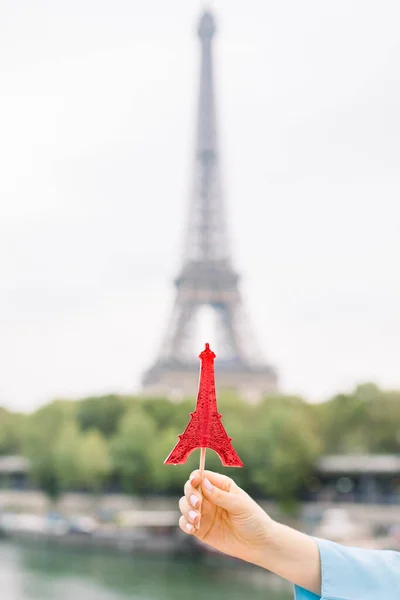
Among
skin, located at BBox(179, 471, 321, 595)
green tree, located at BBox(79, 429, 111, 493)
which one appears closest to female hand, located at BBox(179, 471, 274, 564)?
skin, located at BBox(179, 471, 321, 595)

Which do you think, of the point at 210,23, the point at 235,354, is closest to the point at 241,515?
the point at 235,354

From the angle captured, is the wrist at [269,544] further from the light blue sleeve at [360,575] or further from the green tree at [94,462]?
the green tree at [94,462]

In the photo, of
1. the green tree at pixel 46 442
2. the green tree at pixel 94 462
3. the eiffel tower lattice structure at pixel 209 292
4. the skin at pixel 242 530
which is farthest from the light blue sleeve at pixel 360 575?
the eiffel tower lattice structure at pixel 209 292

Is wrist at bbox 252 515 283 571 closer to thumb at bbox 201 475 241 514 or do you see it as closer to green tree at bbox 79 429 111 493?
thumb at bbox 201 475 241 514

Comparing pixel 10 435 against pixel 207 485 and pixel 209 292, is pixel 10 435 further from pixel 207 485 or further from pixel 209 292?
pixel 207 485

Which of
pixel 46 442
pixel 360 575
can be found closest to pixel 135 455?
pixel 46 442

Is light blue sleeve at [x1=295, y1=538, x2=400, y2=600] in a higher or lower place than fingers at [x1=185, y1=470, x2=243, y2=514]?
lower

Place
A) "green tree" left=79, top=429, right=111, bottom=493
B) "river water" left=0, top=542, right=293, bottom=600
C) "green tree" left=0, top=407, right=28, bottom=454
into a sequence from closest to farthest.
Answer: "river water" left=0, top=542, right=293, bottom=600, "green tree" left=79, top=429, right=111, bottom=493, "green tree" left=0, top=407, right=28, bottom=454
